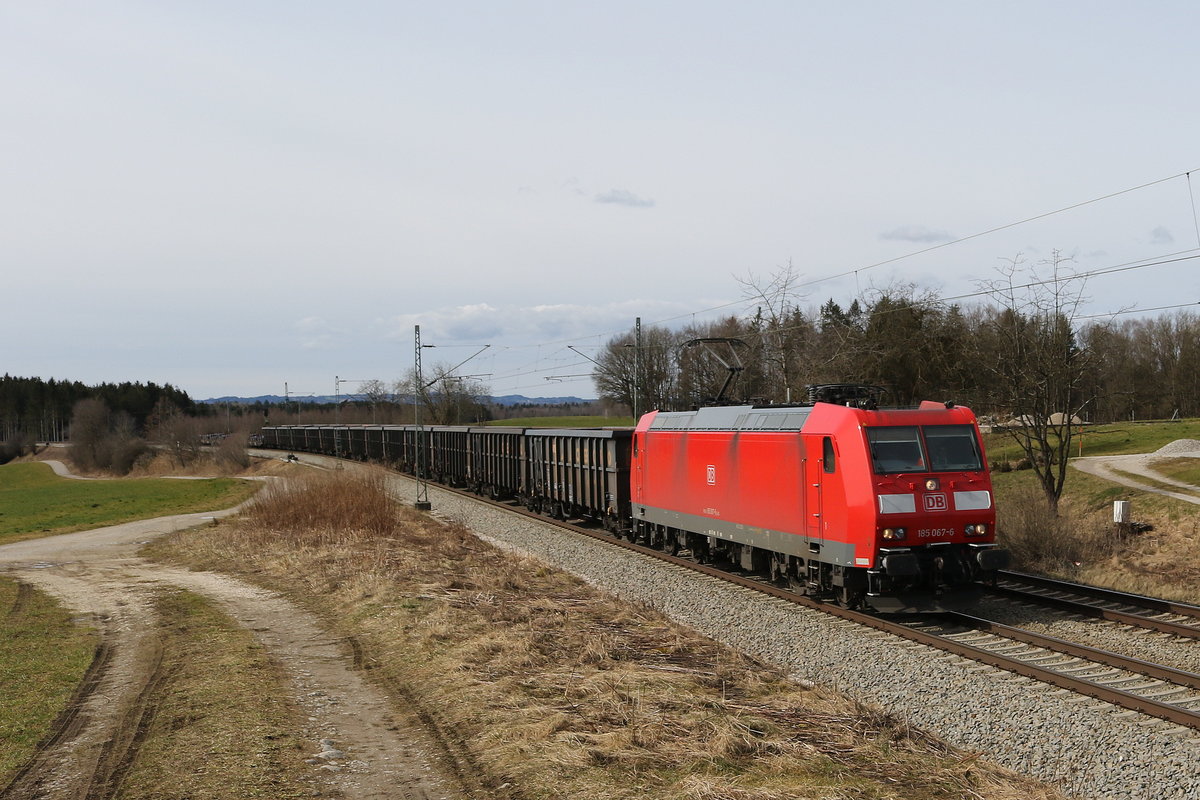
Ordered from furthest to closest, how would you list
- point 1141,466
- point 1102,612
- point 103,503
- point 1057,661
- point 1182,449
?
point 103,503, point 1182,449, point 1141,466, point 1102,612, point 1057,661

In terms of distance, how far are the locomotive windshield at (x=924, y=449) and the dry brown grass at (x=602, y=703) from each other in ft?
12.4

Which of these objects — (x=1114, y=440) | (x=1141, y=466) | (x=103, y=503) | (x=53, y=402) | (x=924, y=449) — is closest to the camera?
(x=924, y=449)

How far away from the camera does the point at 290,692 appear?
32.2 ft

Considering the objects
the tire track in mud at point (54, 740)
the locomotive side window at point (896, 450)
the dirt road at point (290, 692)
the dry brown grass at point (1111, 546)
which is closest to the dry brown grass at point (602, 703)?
the dirt road at point (290, 692)

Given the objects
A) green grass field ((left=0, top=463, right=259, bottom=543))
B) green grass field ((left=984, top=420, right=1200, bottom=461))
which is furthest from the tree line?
green grass field ((left=984, top=420, right=1200, bottom=461))

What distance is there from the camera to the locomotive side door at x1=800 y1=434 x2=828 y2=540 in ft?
47.2

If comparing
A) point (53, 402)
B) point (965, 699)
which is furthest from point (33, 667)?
point (53, 402)

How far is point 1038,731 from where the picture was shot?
884 centimetres

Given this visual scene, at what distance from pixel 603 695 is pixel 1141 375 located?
69.8 meters

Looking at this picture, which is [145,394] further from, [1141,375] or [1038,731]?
[1038,731]

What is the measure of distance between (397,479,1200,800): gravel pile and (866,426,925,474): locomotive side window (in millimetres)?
2331

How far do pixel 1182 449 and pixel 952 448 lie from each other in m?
24.9

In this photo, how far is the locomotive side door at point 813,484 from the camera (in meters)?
14.4

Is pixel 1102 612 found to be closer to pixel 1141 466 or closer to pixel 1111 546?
pixel 1111 546
